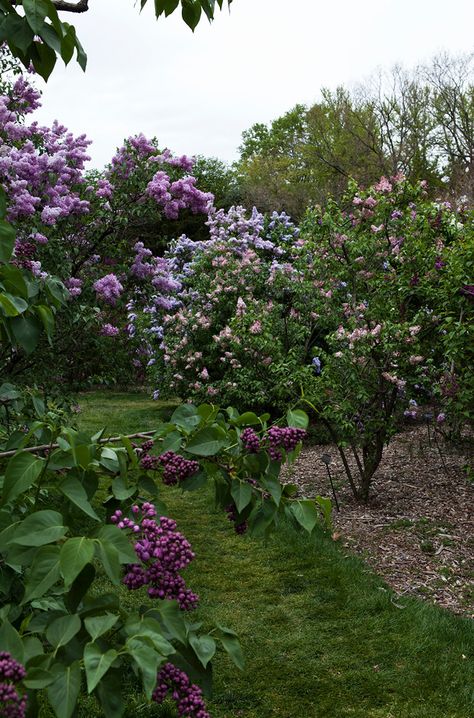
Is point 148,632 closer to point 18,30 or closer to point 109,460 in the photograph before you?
point 109,460

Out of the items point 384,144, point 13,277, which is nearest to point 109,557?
point 13,277

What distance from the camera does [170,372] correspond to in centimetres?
1098

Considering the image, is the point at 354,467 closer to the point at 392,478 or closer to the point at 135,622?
the point at 392,478

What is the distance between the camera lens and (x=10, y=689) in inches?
35.6

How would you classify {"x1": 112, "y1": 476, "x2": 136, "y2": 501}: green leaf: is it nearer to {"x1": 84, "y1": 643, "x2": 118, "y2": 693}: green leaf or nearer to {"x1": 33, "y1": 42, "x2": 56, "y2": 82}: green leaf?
{"x1": 84, "y1": 643, "x2": 118, "y2": 693}: green leaf

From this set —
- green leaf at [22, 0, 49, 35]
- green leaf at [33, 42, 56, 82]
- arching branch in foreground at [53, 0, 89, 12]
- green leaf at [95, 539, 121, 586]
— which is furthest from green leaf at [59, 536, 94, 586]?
arching branch in foreground at [53, 0, 89, 12]

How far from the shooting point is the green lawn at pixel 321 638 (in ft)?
10.9

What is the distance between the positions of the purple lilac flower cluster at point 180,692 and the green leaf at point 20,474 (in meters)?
0.43

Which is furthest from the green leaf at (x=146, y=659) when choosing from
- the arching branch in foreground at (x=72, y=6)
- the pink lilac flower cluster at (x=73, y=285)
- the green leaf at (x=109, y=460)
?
the pink lilac flower cluster at (x=73, y=285)

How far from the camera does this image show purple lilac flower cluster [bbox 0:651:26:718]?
0.90 metres

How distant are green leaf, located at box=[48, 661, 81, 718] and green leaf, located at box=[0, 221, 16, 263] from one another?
807mm

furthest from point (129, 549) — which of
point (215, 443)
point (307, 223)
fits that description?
point (307, 223)

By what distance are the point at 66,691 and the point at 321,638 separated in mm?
3271

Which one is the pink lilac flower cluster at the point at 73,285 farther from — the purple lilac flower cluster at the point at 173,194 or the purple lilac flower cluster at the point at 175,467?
the purple lilac flower cluster at the point at 175,467
